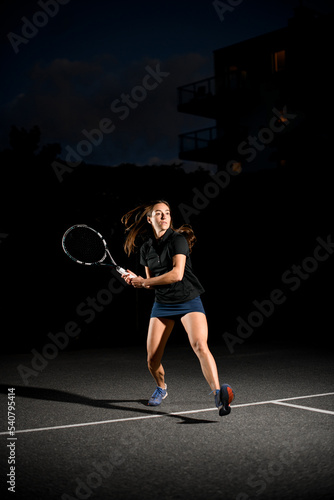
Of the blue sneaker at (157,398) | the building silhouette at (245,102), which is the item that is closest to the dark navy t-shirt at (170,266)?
the blue sneaker at (157,398)

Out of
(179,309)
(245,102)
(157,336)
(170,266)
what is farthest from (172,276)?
(245,102)

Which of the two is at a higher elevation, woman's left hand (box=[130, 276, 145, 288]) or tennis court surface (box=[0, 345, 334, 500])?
woman's left hand (box=[130, 276, 145, 288])

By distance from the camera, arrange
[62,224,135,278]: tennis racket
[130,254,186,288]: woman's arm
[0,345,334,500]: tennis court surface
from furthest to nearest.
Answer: [62,224,135,278]: tennis racket < [130,254,186,288]: woman's arm < [0,345,334,500]: tennis court surface

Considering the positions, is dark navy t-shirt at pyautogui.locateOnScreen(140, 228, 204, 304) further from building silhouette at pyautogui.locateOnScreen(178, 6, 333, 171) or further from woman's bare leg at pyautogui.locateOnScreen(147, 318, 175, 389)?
building silhouette at pyautogui.locateOnScreen(178, 6, 333, 171)

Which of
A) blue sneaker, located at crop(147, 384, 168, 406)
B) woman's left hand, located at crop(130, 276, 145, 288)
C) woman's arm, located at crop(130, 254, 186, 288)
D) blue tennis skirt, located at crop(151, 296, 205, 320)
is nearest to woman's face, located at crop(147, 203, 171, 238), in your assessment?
woman's arm, located at crop(130, 254, 186, 288)

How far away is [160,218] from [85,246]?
1425 millimetres

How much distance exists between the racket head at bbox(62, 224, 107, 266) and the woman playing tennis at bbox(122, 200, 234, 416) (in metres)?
0.96

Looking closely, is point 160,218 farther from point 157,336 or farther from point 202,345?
point 202,345

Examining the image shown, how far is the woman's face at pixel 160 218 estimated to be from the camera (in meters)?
6.61

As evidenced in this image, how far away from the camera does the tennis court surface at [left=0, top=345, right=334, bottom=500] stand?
432 cm

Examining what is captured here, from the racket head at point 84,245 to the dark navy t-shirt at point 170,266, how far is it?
109cm

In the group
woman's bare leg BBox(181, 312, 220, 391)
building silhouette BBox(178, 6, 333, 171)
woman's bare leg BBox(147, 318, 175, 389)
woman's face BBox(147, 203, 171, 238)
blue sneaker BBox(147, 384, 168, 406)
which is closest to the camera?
woman's bare leg BBox(181, 312, 220, 391)

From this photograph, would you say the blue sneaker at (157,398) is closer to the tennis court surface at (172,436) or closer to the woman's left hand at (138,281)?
the tennis court surface at (172,436)

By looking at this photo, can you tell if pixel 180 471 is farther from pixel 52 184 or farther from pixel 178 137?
pixel 178 137
